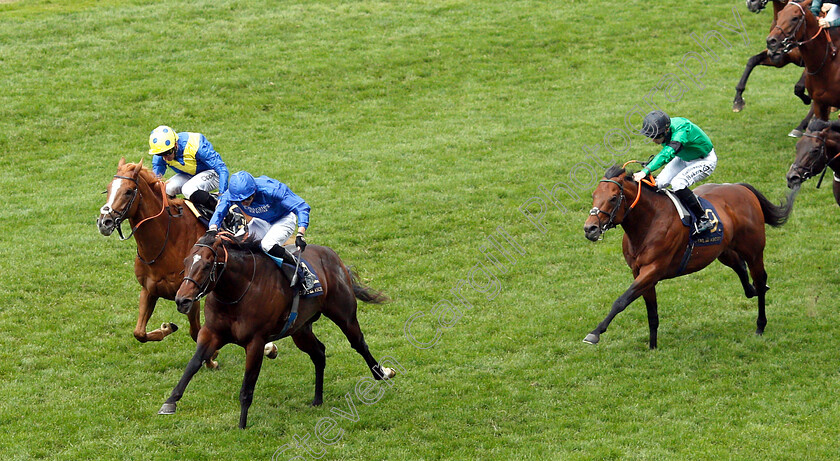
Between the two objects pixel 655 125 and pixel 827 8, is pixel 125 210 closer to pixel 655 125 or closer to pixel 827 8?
pixel 655 125

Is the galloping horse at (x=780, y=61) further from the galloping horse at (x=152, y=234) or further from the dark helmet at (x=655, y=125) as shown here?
the galloping horse at (x=152, y=234)

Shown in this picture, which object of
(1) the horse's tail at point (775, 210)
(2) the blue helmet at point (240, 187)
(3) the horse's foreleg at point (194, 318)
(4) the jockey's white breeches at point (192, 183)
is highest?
(2) the blue helmet at point (240, 187)

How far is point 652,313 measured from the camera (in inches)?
407

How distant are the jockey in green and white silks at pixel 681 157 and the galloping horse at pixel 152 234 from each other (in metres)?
5.52

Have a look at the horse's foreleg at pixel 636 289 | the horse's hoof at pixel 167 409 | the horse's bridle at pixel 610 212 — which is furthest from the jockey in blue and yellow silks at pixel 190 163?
the horse's foreleg at pixel 636 289

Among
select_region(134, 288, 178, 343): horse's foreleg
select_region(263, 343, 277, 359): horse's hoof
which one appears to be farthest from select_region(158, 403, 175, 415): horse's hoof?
select_region(263, 343, 277, 359): horse's hoof

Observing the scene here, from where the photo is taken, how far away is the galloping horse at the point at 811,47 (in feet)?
44.4

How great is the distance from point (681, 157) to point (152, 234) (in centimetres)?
662

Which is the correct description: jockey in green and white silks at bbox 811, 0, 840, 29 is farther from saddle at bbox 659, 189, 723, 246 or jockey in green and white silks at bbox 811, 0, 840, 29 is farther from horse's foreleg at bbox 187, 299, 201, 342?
horse's foreleg at bbox 187, 299, 201, 342

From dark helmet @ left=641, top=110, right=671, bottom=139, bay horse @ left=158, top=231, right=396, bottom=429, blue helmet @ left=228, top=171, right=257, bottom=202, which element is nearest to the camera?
bay horse @ left=158, top=231, right=396, bottom=429

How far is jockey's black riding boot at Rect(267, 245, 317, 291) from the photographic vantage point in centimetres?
876

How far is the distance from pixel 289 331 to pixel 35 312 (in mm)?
4945

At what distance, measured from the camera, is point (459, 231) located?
1429 centimetres

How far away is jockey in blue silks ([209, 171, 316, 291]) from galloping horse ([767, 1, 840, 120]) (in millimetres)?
8890
